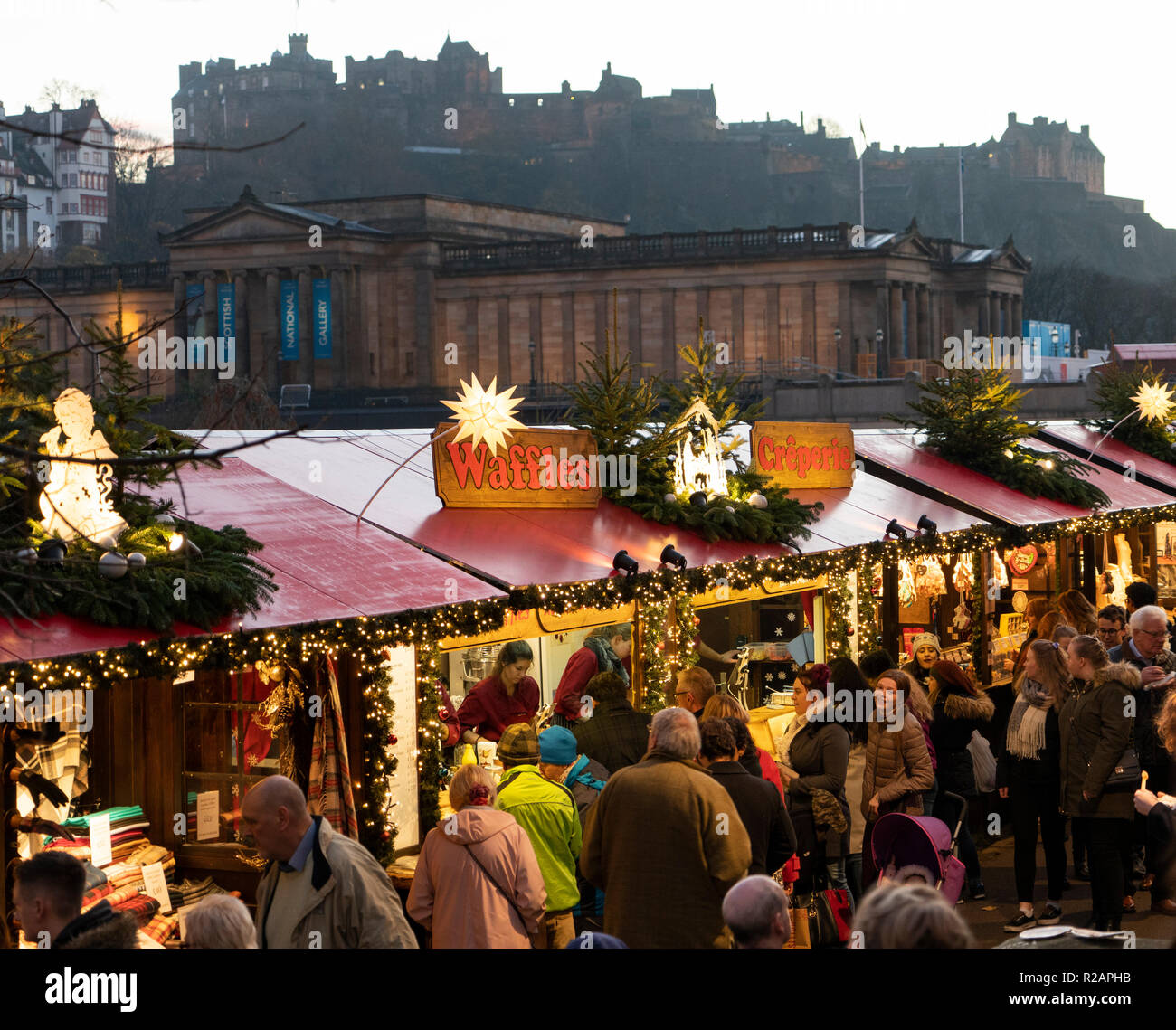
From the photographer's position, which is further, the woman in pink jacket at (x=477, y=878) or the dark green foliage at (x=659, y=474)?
the dark green foliage at (x=659, y=474)

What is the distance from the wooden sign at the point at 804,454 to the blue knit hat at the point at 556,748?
5.44m

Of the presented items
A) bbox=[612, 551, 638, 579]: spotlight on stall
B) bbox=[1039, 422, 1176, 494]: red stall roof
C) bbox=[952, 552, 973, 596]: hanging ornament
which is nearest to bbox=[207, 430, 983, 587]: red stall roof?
bbox=[612, 551, 638, 579]: spotlight on stall

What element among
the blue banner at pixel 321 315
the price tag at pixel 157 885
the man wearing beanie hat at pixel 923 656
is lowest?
Result: the price tag at pixel 157 885

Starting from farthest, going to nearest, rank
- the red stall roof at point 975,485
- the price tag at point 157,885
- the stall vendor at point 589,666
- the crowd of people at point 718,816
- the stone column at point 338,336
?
the stone column at point 338,336 < the red stall roof at point 975,485 < the stall vendor at point 589,666 < the price tag at point 157,885 < the crowd of people at point 718,816

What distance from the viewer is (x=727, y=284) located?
76688mm

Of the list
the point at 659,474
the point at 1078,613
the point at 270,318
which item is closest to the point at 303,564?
the point at 659,474

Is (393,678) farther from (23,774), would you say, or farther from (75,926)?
(75,926)

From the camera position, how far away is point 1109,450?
19859mm

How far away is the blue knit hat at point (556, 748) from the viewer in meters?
7.78

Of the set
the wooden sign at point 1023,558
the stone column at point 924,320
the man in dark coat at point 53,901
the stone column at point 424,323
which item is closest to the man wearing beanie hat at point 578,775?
the man in dark coat at point 53,901

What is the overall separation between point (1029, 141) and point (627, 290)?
11550 centimetres

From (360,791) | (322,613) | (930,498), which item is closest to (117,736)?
(360,791)

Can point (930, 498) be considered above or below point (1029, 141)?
below

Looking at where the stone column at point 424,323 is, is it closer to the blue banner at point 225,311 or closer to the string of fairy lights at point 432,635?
the blue banner at point 225,311
